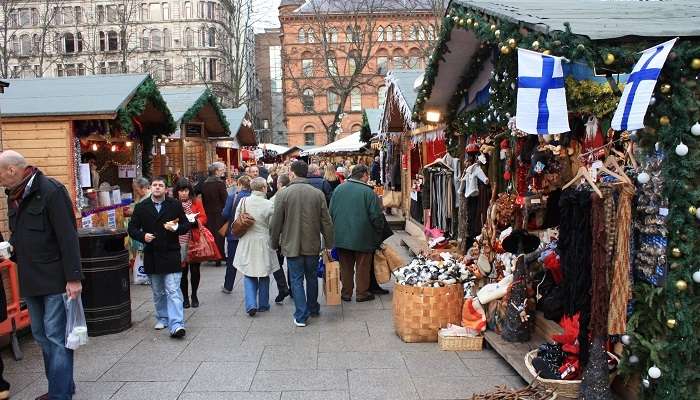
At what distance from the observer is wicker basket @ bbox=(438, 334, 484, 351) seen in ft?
19.7

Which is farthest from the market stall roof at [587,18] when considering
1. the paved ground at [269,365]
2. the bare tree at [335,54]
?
the bare tree at [335,54]

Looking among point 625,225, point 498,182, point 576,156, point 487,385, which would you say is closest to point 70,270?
point 487,385

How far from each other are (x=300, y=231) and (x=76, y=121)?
5.35 m

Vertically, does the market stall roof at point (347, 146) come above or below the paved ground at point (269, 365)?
above

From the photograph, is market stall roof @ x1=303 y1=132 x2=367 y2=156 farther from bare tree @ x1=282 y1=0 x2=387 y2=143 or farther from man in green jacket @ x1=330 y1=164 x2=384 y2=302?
man in green jacket @ x1=330 y1=164 x2=384 y2=302

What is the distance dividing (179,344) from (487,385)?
3257mm

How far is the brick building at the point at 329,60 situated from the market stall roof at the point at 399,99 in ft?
95.3

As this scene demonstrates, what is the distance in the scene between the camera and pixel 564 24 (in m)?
4.18

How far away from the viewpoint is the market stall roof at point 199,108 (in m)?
15.3

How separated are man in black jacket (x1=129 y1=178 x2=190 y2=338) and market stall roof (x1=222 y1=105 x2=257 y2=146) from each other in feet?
47.0

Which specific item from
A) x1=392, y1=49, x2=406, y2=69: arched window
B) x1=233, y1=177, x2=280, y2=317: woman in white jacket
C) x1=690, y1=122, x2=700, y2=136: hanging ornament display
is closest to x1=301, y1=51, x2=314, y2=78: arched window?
x1=392, y1=49, x2=406, y2=69: arched window

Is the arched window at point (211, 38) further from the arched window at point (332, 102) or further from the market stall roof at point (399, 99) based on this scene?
the market stall roof at point (399, 99)

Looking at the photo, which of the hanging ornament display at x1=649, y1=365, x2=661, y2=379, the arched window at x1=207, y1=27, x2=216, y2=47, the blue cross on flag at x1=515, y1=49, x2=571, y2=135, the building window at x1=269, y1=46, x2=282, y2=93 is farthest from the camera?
the building window at x1=269, y1=46, x2=282, y2=93

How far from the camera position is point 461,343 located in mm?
6020
